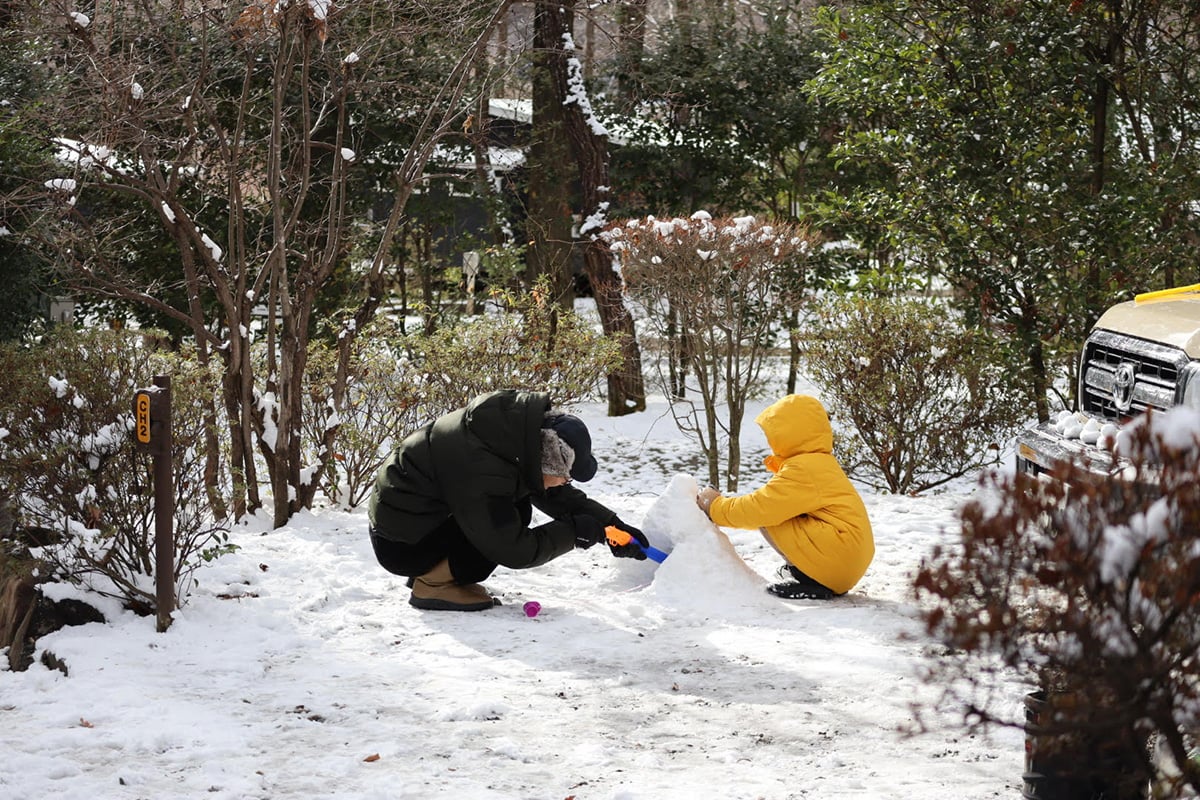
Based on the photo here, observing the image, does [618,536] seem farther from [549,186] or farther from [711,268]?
[549,186]

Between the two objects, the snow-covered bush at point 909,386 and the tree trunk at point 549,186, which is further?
the tree trunk at point 549,186

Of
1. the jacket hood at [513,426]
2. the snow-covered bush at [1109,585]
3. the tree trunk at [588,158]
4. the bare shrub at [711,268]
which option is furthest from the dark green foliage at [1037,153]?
the snow-covered bush at [1109,585]

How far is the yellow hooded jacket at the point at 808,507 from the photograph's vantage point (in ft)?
17.6

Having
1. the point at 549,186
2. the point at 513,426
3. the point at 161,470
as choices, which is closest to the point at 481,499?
the point at 513,426

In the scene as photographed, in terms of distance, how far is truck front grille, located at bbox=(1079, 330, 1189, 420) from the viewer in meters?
5.38

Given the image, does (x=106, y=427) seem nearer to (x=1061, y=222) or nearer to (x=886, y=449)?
(x=886, y=449)

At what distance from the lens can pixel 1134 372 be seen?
5680 mm

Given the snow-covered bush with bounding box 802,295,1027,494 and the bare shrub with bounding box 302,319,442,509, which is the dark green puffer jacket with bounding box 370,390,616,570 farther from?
the snow-covered bush with bounding box 802,295,1027,494

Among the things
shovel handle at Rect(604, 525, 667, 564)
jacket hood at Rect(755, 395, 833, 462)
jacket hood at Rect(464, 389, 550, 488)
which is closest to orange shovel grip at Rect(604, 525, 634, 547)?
shovel handle at Rect(604, 525, 667, 564)

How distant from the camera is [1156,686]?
7.80 feet

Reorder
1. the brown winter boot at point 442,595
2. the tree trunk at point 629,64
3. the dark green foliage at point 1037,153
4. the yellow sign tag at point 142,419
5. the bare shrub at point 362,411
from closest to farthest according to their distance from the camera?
the yellow sign tag at point 142,419 → the brown winter boot at point 442,595 → the bare shrub at point 362,411 → the dark green foliage at point 1037,153 → the tree trunk at point 629,64

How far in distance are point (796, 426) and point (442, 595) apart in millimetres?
1698

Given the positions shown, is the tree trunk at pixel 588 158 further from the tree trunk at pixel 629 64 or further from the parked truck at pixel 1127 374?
the parked truck at pixel 1127 374

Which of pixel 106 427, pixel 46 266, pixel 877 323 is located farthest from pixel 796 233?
pixel 46 266
